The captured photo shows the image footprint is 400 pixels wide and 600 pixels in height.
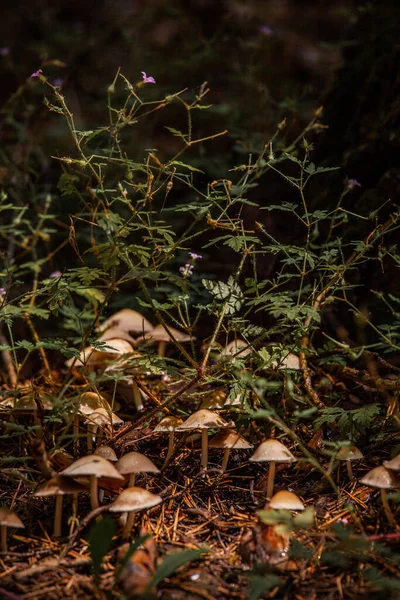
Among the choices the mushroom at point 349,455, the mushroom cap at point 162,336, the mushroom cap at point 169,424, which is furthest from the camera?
the mushroom cap at point 162,336

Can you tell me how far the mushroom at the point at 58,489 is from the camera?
2.07 meters

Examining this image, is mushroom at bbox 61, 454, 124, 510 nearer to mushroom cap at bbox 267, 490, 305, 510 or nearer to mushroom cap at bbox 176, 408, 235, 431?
mushroom cap at bbox 176, 408, 235, 431

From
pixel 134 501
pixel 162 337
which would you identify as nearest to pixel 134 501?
pixel 134 501

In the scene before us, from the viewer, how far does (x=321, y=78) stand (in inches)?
293

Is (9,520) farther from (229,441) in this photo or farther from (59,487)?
(229,441)

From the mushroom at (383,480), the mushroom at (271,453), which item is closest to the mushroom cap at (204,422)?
the mushroom at (271,453)

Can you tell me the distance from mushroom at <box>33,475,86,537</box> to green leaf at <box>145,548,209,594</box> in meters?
0.45

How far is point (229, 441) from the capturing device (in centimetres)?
241

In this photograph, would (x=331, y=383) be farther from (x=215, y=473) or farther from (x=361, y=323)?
(x=215, y=473)

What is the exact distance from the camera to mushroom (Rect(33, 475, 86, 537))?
2068 mm

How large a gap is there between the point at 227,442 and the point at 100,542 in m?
0.71

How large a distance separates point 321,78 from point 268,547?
6777 mm

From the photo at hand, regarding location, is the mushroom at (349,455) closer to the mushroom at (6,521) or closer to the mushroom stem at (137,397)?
the mushroom stem at (137,397)

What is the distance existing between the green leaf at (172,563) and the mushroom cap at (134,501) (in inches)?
7.4
